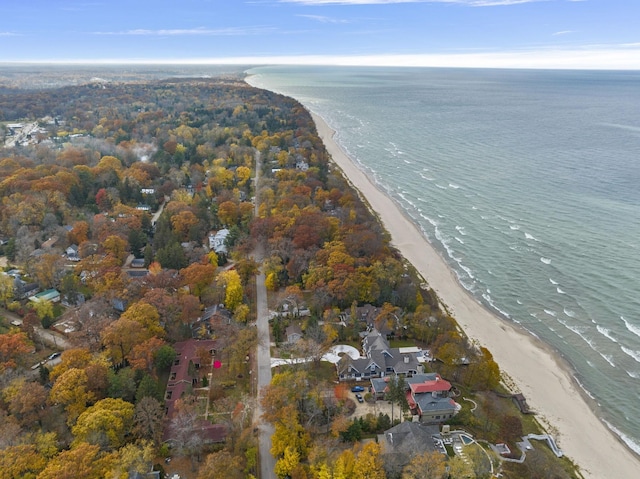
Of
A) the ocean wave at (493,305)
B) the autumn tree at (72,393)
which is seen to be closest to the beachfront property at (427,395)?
the ocean wave at (493,305)

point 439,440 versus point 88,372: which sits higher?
point 88,372

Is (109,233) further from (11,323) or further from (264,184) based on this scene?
(264,184)

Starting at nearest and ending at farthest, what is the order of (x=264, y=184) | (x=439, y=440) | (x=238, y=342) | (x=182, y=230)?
(x=439, y=440), (x=238, y=342), (x=182, y=230), (x=264, y=184)

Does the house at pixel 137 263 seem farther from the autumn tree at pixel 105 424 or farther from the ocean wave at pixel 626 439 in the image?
the ocean wave at pixel 626 439

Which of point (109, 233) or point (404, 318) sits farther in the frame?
point (109, 233)

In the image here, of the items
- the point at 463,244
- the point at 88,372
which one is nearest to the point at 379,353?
the point at 88,372

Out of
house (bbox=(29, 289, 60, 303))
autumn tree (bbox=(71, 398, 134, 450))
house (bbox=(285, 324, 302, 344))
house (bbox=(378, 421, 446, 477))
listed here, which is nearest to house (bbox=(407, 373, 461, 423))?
house (bbox=(378, 421, 446, 477))

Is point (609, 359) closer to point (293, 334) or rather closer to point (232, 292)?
point (293, 334)
